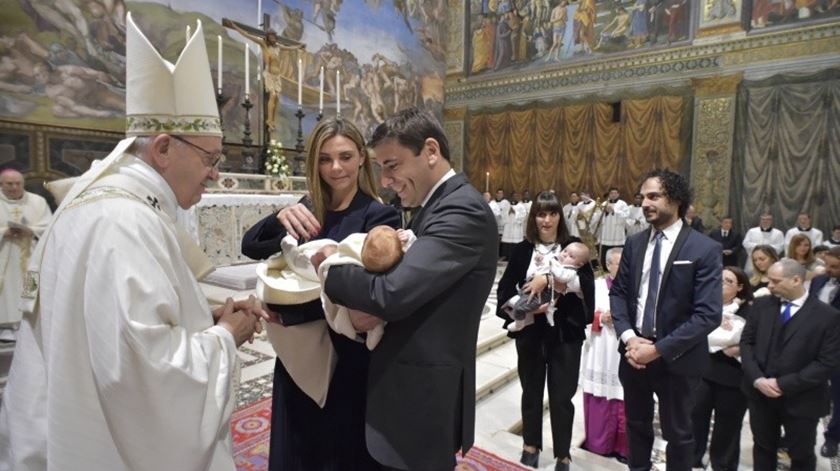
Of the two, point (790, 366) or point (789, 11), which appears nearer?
point (790, 366)

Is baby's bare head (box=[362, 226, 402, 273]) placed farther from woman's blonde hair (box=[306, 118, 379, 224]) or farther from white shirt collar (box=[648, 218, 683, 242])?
white shirt collar (box=[648, 218, 683, 242])

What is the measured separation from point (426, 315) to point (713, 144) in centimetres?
1228

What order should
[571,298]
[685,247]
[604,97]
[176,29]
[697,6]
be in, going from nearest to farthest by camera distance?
[685,247] → [571,298] → [176,29] → [697,6] → [604,97]

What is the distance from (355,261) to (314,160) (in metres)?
0.60

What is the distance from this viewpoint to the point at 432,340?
1.31 meters

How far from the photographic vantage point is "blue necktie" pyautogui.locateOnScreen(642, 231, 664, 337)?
8.41 feet

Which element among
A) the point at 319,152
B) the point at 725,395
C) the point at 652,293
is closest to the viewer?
the point at 319,152

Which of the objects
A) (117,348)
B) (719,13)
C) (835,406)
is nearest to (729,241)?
(719,13)

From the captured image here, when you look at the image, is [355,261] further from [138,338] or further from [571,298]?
[571,298]

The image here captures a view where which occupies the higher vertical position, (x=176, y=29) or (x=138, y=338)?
(x=176, y=29)

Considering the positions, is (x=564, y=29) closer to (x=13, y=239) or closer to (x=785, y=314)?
(x=785, y=314)

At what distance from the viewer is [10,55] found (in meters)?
6.85

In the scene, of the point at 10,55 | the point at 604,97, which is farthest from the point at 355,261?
the point at 604,97

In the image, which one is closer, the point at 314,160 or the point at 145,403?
the point at 145,403
